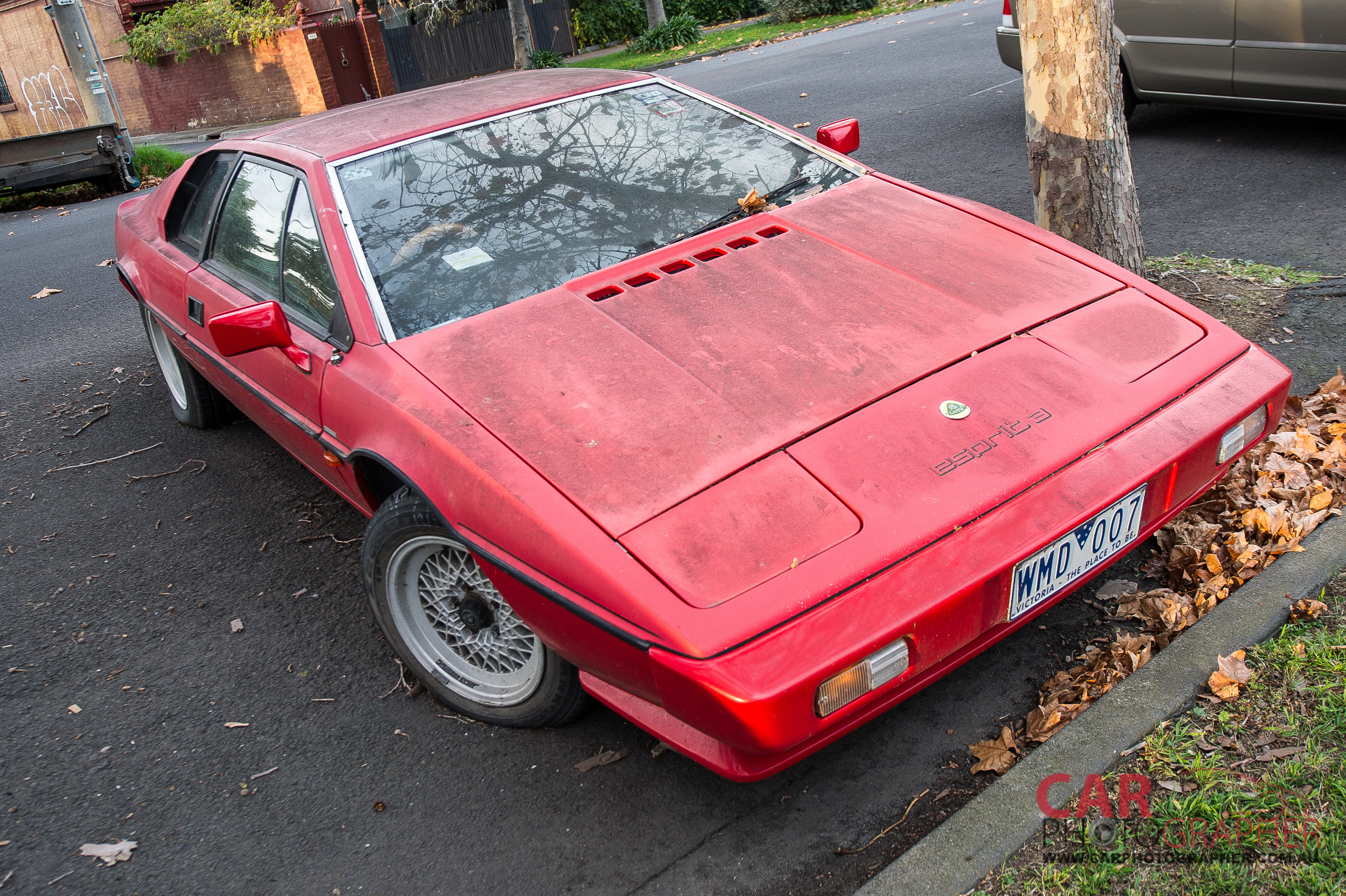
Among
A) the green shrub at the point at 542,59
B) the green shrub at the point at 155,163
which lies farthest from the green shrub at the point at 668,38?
the green shrub at the point at 155,163

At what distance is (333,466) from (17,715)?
121 centimetres

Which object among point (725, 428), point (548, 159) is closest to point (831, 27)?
point (548, 159)

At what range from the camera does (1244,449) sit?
2533 mm

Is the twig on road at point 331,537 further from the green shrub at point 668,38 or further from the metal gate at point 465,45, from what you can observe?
the metal gate at point 465,45

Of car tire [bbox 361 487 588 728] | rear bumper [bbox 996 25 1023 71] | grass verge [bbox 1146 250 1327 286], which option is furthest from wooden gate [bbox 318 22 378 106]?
car tire [bbox 361 487 588 728]

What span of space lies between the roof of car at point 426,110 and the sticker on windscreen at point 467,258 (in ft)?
1.79

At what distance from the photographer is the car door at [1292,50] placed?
5301mm

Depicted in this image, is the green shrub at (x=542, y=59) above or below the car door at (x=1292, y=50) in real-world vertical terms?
above

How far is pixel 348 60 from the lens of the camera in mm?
20188

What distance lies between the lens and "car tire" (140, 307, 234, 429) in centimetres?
443

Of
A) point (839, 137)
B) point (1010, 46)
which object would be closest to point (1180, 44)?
point (1010, 46)

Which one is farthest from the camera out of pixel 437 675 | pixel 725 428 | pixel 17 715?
pixel 17 715

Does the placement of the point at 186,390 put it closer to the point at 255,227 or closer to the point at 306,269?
the point at 255,227

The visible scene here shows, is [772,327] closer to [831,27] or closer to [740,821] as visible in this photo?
[740,821]
